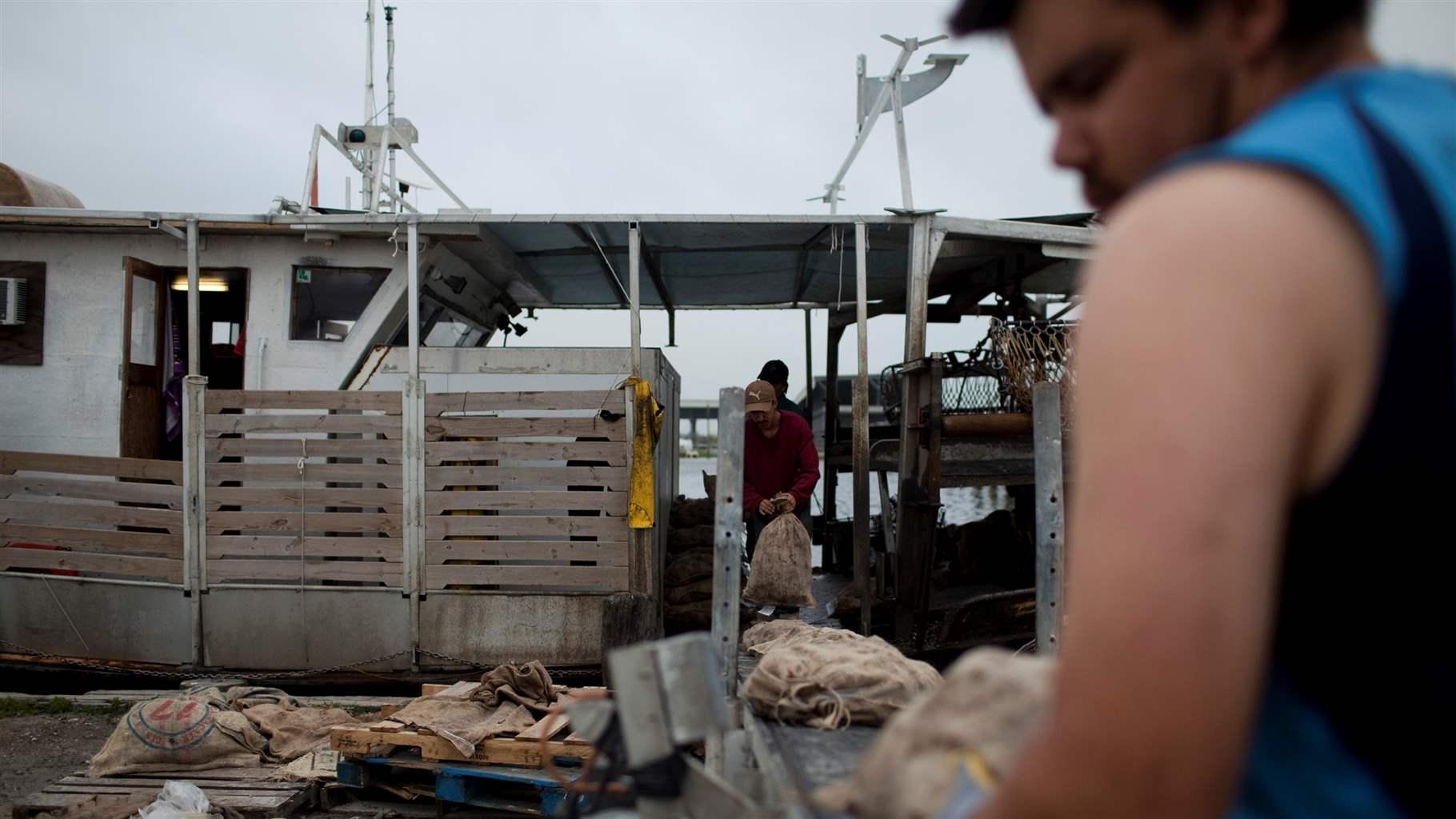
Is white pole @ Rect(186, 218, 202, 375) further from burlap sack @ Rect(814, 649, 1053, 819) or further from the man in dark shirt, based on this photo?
burlap sack @ Rect(814, 649, 1053, 819)

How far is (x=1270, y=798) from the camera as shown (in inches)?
28.8

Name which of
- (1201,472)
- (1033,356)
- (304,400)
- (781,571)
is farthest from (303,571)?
(1201,472)

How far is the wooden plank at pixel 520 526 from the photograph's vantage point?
7.89 meters

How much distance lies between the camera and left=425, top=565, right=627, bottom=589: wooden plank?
788cm

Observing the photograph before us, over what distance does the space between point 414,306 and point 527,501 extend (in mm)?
1980

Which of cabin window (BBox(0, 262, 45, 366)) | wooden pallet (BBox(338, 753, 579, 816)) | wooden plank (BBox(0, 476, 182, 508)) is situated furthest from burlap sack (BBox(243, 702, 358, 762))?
cabin window (BBox(0, 262, 45, 366))

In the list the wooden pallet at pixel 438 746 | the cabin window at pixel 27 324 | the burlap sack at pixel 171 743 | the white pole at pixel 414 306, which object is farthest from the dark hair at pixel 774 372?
the cabin window at pixel 27 324

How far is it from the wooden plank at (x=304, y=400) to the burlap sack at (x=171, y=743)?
273 cm

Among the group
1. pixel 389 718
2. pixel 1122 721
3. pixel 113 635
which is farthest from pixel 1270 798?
pixel 113 635

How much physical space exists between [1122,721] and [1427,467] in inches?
11.0

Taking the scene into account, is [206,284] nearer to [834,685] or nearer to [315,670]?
[315,670]

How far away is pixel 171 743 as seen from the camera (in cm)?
605

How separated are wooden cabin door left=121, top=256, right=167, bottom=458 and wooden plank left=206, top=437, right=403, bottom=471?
1.15 meters

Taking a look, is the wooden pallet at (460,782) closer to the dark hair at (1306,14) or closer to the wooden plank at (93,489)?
the wooden plank at (93,489)
